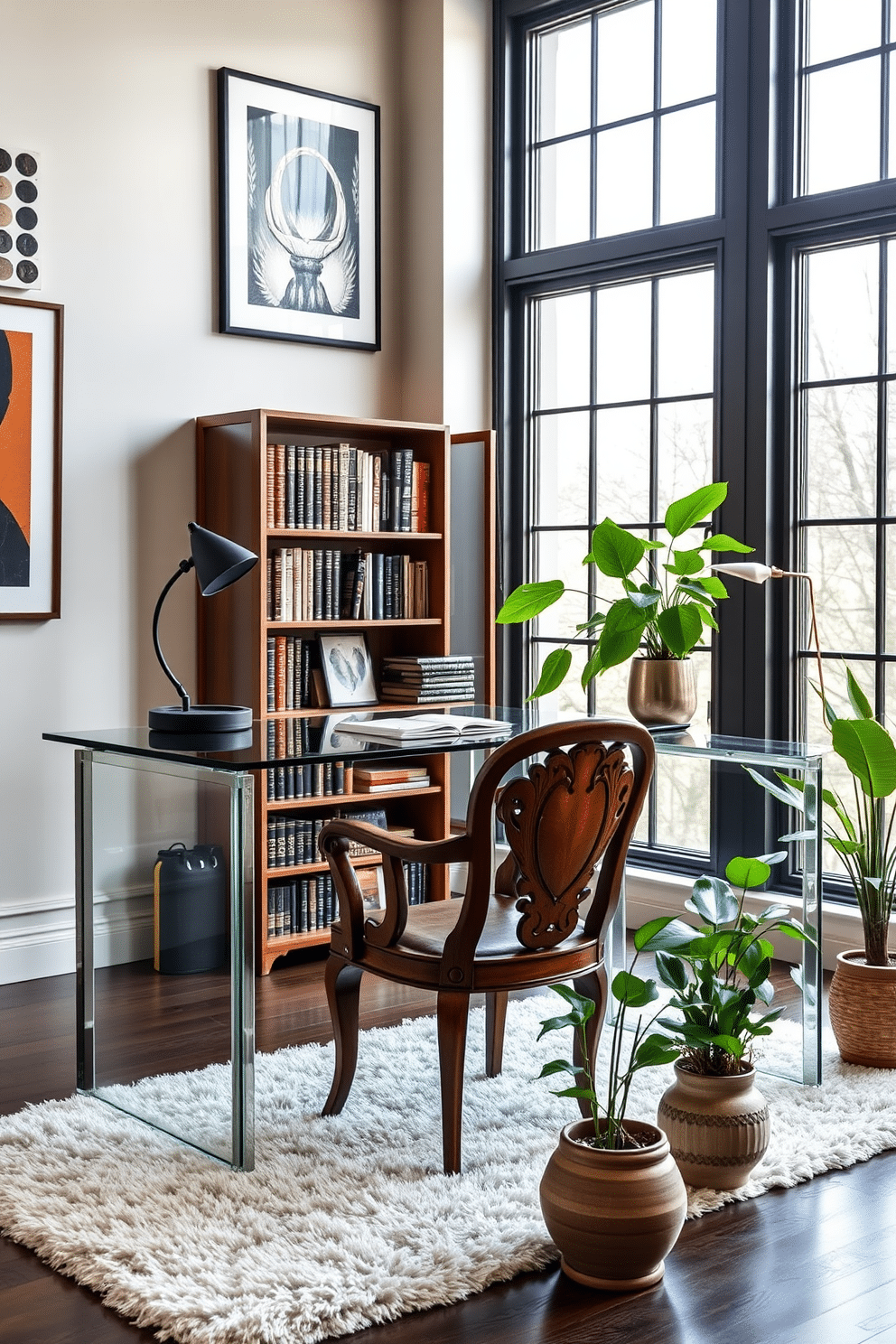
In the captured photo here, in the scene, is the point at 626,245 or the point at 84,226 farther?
the point at 626,245

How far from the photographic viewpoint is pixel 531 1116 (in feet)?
10.6

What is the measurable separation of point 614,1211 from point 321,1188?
671mm

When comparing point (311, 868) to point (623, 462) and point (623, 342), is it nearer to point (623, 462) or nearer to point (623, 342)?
point (623, 462)

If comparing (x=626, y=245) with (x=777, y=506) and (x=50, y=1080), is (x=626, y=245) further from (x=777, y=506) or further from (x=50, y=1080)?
(x=50, y=1080)

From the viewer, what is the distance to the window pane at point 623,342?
511 centimetres

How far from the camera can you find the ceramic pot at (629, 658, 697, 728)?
3.98m

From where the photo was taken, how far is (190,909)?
3045 millimetres

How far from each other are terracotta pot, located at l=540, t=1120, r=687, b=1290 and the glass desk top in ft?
2.79

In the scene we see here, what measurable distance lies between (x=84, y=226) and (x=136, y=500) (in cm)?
89

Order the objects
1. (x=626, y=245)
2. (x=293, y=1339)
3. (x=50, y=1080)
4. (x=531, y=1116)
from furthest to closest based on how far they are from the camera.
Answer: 1. (x=626, y=245)
2. (x=50, y=1080)
3. (x=531, y=1116)
4. (x=293, y=1339)

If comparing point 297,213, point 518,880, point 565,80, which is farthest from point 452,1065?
point 565,80

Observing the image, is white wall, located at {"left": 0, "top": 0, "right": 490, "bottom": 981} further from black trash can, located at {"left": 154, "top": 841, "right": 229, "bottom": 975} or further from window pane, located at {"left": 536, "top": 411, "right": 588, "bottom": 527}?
black trash can, located at {"left": 154, "top": 841, "right": 229, "bottom": 975}

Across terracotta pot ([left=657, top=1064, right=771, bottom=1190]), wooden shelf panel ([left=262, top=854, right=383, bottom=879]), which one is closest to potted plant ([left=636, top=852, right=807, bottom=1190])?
terracotta pot ([left=657, top=1064, right=771, bottom=1190])

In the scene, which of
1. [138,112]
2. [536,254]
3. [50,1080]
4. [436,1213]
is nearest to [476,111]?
[536,254]
